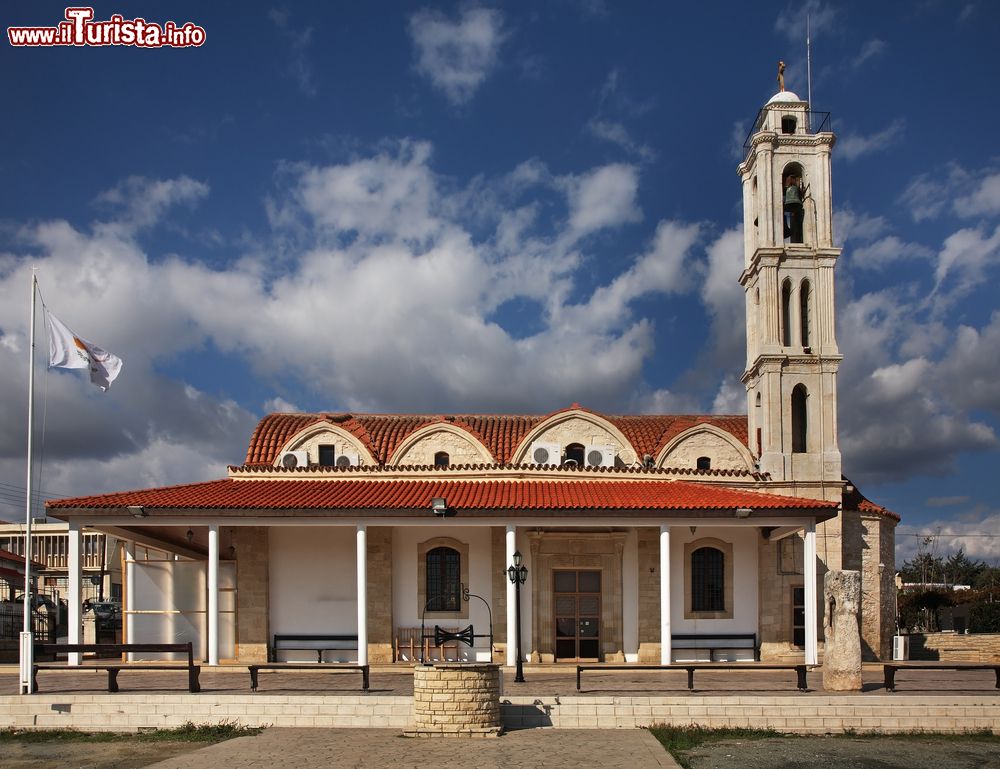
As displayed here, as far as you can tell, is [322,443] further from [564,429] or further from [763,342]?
[763,342]

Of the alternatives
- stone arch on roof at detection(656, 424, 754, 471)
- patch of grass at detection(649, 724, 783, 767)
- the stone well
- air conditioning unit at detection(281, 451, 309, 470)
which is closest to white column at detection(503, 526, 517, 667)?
the stone well

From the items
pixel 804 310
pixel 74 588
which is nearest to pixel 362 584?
pixel 74 588

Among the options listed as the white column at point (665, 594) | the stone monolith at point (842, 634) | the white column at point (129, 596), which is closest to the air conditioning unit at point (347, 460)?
the white column at point (129, 596)

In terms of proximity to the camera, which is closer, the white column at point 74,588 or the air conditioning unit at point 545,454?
the white column at point 74,588

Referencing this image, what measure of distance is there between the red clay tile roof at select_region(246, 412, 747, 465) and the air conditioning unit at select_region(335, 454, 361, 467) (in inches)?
18.7

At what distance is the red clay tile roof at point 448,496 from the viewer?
2173cm

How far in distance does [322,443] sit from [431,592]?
17.7 feet

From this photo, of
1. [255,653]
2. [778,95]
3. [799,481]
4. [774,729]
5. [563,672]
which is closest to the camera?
[774,729]

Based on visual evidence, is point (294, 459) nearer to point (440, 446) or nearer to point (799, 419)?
point (440, 446)

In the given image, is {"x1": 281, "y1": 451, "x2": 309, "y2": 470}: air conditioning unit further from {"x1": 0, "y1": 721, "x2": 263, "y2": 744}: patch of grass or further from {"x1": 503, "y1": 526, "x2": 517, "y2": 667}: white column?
{"x1": 0, "y1": 721, "x2": 263, "y2": 744}: patch of grass

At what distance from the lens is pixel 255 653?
23906 mm

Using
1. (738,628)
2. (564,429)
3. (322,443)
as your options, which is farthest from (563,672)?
(322,443)

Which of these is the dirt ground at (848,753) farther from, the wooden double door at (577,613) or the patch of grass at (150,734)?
the wooden double door at (577,613)

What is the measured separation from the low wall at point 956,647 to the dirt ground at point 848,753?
15.4 meters
